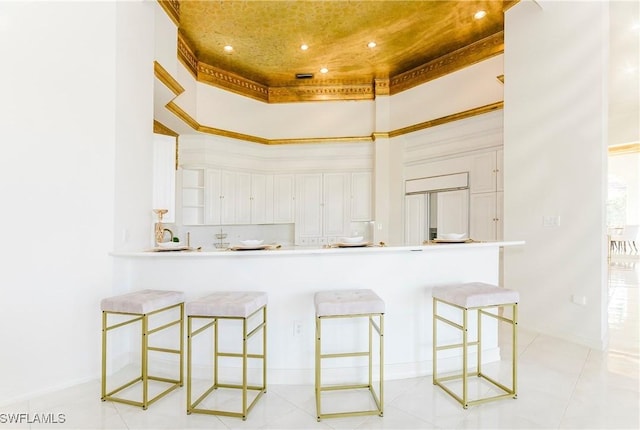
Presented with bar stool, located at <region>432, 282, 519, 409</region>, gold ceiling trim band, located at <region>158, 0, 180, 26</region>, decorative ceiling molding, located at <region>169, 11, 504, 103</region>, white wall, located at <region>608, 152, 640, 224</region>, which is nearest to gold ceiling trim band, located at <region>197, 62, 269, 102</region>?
decorative ceiling molding, located at <region>169, 11, 504, 103</region>

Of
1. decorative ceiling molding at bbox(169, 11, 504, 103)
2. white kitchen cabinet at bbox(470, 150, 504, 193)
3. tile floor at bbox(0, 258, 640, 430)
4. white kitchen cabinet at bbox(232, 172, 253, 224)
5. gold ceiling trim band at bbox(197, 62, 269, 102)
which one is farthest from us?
white kitchen cabinet at bbox(232, 172, 253, 224)

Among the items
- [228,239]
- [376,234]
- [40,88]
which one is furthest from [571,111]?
[228,239]

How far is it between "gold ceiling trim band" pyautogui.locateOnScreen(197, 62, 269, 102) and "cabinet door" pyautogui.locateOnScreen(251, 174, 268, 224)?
1.44 m

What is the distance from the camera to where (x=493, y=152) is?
450 cm

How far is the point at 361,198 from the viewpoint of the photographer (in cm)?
590

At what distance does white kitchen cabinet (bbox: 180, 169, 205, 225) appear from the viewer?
5.04 m

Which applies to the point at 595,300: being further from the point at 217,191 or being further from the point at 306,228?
the point at 217,191

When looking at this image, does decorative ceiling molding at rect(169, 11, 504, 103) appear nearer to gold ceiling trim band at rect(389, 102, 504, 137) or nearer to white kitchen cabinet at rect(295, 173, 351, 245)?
gold ceiling trim band at rect(389, 102, 504, 137)

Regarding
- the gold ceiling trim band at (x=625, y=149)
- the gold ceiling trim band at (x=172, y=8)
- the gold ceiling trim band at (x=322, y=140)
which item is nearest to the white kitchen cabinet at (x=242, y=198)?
the gold ceiling trim band at (x=322, y=140)

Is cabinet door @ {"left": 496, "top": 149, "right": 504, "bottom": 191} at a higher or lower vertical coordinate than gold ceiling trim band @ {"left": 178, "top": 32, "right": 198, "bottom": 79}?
lower

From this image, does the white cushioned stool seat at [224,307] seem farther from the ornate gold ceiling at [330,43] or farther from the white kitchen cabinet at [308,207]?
the white kitchen cabinet at [308,207]

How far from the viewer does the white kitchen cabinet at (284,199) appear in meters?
5.88

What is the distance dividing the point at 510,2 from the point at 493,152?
1733 mm

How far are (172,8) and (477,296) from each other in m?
4.11
